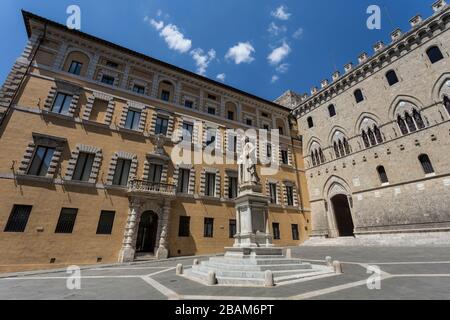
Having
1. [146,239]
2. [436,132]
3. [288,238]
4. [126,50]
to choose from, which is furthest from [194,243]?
[436,132]

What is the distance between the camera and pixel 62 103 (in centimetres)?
1625

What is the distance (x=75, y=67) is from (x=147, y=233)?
48.4 feet

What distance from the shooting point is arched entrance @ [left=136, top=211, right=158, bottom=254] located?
637 inches

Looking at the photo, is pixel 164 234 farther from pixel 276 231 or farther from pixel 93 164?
pixel 276 231

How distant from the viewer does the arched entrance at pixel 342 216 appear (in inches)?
896

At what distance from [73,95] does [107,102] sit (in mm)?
2313

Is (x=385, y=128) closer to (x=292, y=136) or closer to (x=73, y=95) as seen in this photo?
(x=292, y=136)

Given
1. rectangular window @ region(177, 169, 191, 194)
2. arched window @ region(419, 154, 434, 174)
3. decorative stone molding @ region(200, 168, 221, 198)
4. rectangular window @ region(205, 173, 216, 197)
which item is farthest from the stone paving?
rectangular window @ region(205, 173, 216, 197)

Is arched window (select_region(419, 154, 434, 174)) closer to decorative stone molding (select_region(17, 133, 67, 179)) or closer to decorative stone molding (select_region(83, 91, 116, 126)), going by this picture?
decorative stone molding (select_region(83, 91, 116, 126))

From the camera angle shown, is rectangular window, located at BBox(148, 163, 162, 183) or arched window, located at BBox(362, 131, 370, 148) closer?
rectangular window, located at BBox(148, 163, 162, 183)

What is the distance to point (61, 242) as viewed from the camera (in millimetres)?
13297

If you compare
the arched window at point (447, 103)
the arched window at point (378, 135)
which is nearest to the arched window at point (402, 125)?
the arched window at point (378, 135)

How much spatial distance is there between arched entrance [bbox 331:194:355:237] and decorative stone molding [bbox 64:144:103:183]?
22213 millimetres
